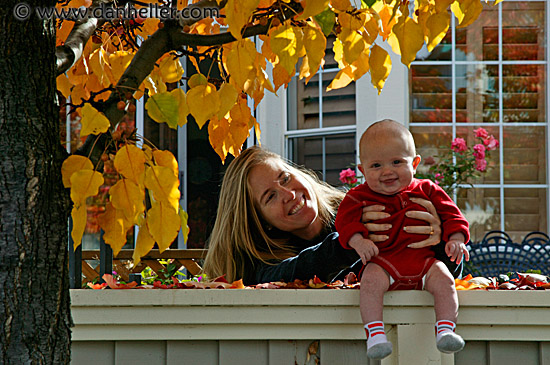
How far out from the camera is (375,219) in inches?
72.7

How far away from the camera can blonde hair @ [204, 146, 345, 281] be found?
2.61 meters

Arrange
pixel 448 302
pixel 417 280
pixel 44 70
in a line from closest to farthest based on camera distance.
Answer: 1. pixel 44 70
2. pixel 448 302
3. pixel 417 280

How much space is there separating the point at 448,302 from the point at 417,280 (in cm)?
27

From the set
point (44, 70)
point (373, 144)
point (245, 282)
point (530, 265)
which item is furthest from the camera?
point (530, 265)

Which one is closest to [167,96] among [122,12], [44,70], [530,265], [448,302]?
[44,70]

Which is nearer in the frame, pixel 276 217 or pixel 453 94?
pixel 276 217

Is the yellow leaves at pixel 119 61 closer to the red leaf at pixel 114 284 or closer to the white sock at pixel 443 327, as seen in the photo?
the red leaf at pixel 114 284

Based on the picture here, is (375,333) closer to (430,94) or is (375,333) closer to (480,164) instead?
(480,164)

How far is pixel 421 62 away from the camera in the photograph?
14.6ft

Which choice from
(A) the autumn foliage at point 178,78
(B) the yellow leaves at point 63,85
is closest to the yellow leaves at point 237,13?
(A) the autumn foliage at point 178,78

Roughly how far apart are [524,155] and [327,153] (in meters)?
1.29

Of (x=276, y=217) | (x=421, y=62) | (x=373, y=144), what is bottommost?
(x=276, y=217)

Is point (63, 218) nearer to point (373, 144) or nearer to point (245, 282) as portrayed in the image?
point (373, 144)
